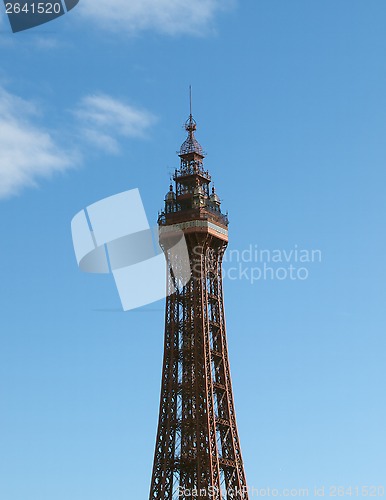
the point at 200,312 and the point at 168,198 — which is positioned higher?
the point at 168,198

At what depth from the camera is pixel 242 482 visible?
153m

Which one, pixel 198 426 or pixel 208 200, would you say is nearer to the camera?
pixel 198 426

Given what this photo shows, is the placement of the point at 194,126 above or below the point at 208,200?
above

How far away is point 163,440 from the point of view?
154000mm

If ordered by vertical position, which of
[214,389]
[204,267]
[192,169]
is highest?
[192,169]

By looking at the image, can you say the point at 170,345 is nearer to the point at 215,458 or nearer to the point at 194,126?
the point at 215,458

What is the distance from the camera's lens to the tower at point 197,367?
15212cm

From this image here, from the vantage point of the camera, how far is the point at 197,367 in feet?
510

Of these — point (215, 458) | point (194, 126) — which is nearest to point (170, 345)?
point (215, 458)

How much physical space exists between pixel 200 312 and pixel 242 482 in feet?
68.2

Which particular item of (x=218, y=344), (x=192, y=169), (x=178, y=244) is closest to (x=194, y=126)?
(x=192, y=169)

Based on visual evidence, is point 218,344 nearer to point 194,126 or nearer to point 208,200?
point 208,200

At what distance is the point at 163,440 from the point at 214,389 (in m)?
8.68

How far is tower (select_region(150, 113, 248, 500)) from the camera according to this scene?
499ft
